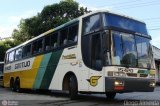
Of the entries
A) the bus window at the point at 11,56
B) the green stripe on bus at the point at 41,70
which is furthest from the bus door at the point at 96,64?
the bus window at the point at 11,56

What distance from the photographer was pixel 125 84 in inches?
470

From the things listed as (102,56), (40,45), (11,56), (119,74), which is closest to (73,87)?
(102,56)

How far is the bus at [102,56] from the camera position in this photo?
11969mm

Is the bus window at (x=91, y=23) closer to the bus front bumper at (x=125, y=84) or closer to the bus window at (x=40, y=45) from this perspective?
the bus front bumper at (x=125, y=84)

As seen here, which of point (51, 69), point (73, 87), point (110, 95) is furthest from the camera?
point (51, 69)

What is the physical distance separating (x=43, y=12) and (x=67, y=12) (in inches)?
106

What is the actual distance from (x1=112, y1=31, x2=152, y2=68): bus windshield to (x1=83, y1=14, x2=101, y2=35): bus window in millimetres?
834

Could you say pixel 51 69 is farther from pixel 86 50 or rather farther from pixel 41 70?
pixel 86 50

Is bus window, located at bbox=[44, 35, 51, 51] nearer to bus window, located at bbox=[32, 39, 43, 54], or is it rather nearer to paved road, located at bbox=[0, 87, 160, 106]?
bus window, located at bbox=[32, 39, 43, 54]

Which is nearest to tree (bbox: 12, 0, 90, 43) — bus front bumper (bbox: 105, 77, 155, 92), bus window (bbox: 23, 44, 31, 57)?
bus window (bbox: 23, 44, 31, 57)

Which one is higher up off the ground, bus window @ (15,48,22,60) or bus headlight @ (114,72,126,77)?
bus window @ (15,48,22,60)

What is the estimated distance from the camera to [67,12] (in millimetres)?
37938

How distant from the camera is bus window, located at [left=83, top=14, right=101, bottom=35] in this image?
41.9ft

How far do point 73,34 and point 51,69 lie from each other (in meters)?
2.79
